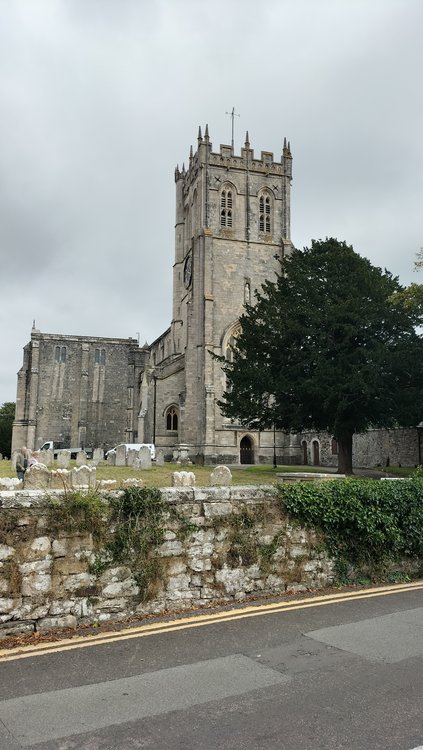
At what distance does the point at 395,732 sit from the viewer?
159 inches

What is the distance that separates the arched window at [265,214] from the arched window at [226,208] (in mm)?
2842

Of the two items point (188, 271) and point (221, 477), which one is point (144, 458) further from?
point (188, 271)

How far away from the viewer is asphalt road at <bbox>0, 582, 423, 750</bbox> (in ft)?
13.2

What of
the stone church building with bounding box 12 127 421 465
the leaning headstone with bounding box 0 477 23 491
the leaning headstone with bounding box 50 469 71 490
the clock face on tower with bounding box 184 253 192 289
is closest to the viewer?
the leaning headstone with bounding box 50 469 71 490

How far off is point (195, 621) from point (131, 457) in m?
25.0

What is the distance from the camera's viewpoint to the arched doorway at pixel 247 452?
4528 centimetres

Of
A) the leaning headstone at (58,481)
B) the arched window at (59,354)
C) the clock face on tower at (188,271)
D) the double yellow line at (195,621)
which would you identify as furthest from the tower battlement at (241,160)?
the double yellow line at (195,621)

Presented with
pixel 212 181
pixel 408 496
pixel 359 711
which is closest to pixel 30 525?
pixel 359 711

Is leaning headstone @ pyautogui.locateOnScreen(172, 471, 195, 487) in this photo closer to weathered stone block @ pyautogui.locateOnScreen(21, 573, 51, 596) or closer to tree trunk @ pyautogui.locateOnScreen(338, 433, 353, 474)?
weathered stone block @ pyautogui.locateOnScreen(21, 573, 51, 596)

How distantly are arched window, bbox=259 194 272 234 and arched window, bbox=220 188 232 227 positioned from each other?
284cm

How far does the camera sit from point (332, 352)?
80.7 feet

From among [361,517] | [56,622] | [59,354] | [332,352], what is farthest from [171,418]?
[56,622]

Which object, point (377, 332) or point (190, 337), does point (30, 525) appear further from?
point (190, 337)

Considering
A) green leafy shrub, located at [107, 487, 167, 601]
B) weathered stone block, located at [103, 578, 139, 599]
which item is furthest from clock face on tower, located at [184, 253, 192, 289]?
weathered stone block, located at [103, 578, 139, 599]
